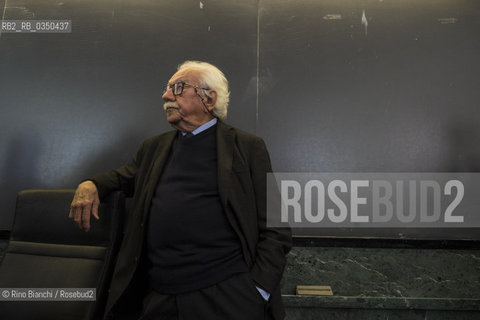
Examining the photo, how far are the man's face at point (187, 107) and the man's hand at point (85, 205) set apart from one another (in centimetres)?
40

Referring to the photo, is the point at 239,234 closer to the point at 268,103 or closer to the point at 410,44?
the point at 268,103

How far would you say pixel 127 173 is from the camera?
1521mm

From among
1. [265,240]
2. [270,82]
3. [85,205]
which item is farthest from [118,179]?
Result: [270,82]

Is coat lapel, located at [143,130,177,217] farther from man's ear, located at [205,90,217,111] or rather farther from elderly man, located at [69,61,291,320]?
man's ear, located at [205,90,217,111]

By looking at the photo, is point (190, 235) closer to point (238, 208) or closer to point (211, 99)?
point (238, 208)

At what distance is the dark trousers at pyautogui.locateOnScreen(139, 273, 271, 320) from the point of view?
1.18 m

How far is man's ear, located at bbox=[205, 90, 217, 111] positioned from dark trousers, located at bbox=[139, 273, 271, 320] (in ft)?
2.16

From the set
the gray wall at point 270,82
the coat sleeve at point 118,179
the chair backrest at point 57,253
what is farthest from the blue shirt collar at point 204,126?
the gray wall at point 270,82

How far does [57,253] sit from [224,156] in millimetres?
771

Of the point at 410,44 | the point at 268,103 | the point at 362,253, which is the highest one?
the point at 410,44

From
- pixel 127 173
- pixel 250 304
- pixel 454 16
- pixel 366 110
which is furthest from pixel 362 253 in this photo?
pixel 454 16

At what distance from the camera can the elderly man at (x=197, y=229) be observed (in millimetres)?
1200

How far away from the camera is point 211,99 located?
1.45 metres

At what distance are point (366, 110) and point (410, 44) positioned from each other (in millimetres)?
445
